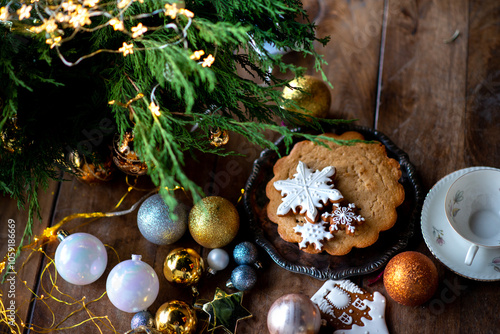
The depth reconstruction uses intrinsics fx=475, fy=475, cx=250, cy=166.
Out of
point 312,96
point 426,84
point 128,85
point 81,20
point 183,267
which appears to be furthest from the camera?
point 426,84

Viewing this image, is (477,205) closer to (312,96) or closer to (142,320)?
(312,96)

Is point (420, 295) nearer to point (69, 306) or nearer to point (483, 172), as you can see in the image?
point (483, 172)

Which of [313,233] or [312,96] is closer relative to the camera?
[313,233]

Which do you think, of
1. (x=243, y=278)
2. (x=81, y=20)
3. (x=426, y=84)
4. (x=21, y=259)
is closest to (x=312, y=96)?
(x=426, y=84)

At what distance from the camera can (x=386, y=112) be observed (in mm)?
1188

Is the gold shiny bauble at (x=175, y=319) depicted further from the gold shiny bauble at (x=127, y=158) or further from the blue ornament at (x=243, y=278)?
the gold shiny bauble at (x=127, y=158)

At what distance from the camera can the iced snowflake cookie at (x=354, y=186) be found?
99cm

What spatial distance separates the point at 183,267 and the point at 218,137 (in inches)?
11.8

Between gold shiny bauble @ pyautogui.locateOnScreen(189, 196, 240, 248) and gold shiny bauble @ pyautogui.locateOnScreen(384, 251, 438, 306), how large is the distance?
34cm

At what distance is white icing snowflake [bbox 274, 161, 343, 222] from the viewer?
3.27 feet

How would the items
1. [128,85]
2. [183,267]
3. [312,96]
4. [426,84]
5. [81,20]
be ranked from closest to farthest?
[81,20] → [128,85] → [183,267] → [312,96] → [426,84]

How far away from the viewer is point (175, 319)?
0.94 metres

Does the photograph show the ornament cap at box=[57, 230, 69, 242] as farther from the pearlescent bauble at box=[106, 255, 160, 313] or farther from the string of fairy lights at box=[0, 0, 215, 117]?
the string of fairy lights at box=[0, 0, 215, 117]

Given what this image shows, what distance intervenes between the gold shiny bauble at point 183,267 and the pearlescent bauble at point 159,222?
4 cm
